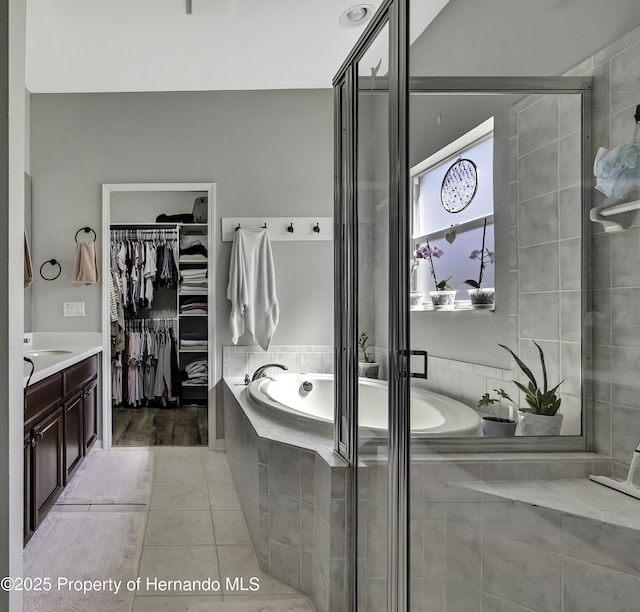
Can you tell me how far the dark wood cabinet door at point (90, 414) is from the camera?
10.6ft

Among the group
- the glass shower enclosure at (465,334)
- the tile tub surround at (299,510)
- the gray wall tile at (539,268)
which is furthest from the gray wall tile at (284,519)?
the gray wall tile at (539,268)

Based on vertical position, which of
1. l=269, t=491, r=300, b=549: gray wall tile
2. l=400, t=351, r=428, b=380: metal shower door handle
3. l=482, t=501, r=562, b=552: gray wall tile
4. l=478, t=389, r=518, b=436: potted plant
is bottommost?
l=269, t=491, r=300, b=549: gray wall tile

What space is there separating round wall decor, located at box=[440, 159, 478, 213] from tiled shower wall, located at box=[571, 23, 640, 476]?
328 mm

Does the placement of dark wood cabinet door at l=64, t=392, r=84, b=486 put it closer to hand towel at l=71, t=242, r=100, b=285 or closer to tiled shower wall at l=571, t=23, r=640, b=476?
hand towel at l=71, t=242, r=100, b=285

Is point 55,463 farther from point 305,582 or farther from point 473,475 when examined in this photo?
point 473,475

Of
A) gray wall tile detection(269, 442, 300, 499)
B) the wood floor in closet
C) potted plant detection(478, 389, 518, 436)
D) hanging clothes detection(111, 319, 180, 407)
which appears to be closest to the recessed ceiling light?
gray wall tile detection(269, 442, 300, 499)

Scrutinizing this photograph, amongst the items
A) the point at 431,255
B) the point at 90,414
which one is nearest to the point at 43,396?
the point at 90,414

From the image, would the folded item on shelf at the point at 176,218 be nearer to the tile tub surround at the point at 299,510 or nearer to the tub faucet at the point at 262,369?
the tub faucet at the point at 262,369

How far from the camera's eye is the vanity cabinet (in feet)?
7.07

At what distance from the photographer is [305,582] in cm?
184

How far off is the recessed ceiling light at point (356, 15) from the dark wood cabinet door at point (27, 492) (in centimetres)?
257

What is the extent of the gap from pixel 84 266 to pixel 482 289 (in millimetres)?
3291

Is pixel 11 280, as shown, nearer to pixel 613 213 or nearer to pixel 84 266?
pixel 613 213

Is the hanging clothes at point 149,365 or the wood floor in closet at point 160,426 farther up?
the hanging clothes at point 149,365
